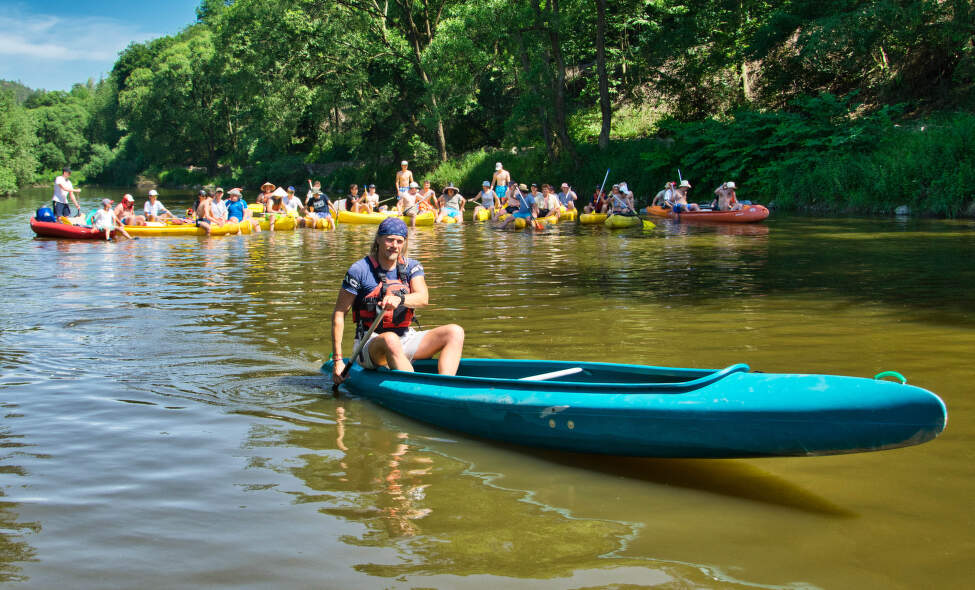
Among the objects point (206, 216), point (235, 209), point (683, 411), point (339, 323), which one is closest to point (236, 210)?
point (235, 209)

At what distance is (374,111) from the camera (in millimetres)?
35875

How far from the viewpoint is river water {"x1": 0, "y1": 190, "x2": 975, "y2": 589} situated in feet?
10.5

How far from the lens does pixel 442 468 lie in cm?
436

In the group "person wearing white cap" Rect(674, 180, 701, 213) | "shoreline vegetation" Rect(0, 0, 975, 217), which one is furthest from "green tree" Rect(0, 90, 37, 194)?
"person wearing white cap" Rect(674, 180, 701, 213)

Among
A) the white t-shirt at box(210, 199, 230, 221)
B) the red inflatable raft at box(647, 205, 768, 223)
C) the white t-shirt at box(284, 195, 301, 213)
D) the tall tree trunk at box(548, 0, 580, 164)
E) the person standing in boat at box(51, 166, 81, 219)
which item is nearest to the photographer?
the person standing in boat at box(51, 166, 81, 219)

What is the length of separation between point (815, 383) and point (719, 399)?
418mm

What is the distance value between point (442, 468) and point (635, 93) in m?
28.2

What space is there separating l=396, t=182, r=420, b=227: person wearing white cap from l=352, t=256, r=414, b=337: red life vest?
1619cm

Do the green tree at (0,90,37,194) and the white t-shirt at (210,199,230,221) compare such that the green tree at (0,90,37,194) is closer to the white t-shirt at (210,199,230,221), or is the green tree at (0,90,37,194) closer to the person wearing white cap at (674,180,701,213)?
the white t-shirt at (210,199,230,221)

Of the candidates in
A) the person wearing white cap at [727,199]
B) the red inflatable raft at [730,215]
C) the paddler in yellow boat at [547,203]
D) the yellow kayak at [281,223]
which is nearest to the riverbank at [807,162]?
the person wearing white cap at [727,199]

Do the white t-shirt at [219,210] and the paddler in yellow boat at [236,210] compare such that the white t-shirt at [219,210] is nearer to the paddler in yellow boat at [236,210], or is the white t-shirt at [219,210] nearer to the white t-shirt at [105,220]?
the paddler in yellow boat at [236,210]

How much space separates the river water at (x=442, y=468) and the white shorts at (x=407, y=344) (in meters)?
0.30

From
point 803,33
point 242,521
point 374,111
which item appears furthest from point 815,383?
point 374,111

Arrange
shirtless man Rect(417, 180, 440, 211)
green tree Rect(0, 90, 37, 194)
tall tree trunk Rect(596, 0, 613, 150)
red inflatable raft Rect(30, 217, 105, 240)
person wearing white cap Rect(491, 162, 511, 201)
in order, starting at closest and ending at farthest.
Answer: red inflatable raft Rect(30, 217, 105, 240) → shirtless man Rect(417, 180, 440, 211) → person wearing white cap Rect(491, 162, 511, 201) → tall tree trunk Rect(596, 0, 613, 150) → green tree Rect(0, 90, 37, 194)
